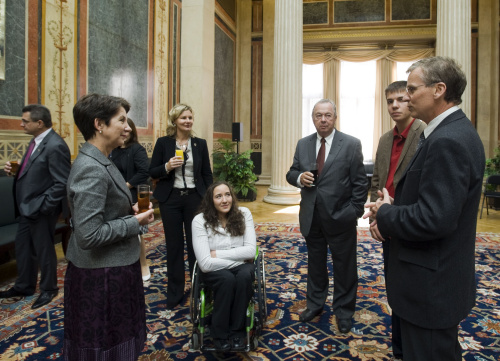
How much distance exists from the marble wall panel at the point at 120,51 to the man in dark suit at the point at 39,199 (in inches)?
92.7

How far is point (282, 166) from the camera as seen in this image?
893cm

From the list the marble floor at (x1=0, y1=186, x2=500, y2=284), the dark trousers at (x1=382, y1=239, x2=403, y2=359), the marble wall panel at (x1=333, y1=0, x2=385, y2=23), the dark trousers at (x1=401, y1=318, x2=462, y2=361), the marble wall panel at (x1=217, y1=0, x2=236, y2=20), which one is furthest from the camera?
the marble wall panel at (x1=333, y1=0, x2=385, y2=23)

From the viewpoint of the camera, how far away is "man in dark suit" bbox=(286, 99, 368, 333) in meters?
2.75

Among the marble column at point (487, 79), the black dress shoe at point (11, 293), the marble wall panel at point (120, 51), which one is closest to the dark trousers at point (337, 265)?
the black dress shoe at point (11, 293)

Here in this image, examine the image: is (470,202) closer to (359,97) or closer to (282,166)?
(282,166)

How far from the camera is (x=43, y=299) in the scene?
326 cm

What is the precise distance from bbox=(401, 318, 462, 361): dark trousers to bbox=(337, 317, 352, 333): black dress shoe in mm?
1321

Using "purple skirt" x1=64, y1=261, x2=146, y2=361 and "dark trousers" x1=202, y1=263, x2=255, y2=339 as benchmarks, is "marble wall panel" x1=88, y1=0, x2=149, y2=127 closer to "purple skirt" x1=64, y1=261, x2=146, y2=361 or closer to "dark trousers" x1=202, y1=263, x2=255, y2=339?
"dark trousers" x1=202, y1=263, x2=255, y2=339

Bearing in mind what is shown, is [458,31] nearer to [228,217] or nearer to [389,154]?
[389,154]

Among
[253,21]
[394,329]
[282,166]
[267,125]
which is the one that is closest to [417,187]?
[394,329]

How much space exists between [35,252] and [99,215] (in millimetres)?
2393

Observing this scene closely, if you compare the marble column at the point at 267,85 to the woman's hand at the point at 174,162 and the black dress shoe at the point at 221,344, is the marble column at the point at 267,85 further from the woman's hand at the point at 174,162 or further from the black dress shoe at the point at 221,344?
the black dress shoe at the point at 221,344

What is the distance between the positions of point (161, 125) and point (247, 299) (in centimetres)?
580

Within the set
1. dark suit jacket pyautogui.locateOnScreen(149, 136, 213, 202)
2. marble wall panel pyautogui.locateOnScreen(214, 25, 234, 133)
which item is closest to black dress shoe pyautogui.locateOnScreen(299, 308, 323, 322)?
dark suit jacket pyautogui.locateOnScreen(149, 136, 213, 202)
